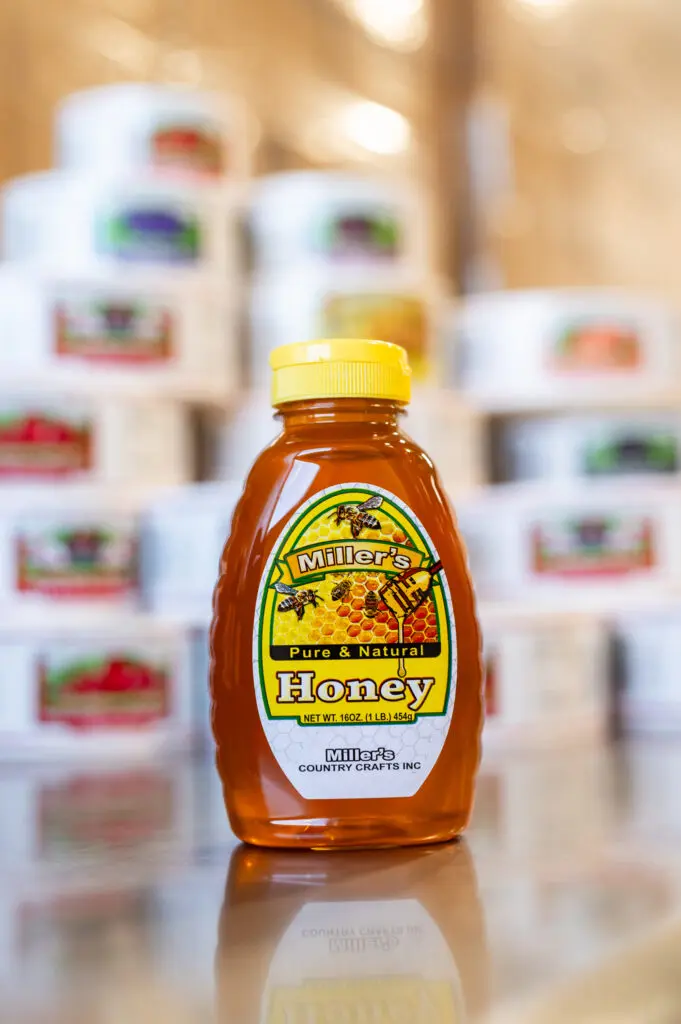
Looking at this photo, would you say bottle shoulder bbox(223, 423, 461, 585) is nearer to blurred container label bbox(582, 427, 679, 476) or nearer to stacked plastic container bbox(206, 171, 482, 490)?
stacked plastic container bbox(206, 171, 482, 490)

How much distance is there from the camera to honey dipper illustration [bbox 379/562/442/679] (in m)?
0.68

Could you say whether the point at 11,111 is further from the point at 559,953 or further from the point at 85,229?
the point at 559,953

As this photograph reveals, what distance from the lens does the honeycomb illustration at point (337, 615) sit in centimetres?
68

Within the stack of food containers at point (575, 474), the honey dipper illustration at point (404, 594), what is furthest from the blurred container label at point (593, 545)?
the honey dipper illustration at point (404, 594)

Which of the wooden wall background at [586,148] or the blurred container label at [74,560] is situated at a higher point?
the wooden wall background at [586,148]

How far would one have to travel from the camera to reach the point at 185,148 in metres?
1.50

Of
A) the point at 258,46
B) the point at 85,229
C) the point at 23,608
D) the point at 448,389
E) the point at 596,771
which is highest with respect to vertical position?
the point at 258,46

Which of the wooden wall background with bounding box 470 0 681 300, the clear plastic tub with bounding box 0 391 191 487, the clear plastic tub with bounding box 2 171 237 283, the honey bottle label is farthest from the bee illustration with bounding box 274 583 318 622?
the wooden wall background with bounding box 470 0 681 300

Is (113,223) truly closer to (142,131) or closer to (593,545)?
(142,131)

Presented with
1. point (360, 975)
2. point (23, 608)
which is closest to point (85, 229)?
point (23, 608)

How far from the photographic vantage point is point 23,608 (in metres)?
1.26

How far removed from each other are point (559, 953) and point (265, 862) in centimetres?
20

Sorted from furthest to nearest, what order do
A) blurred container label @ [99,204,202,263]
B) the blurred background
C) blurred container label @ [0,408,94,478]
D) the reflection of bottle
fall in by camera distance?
blurred container label @ [99,204,202,263] → blurred container label @ [0,408,94,478] → the blurred background → the reflection of bottle

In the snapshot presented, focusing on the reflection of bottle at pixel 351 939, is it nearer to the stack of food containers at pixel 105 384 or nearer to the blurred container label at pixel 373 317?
the stack of food containers at pixel 105 384
